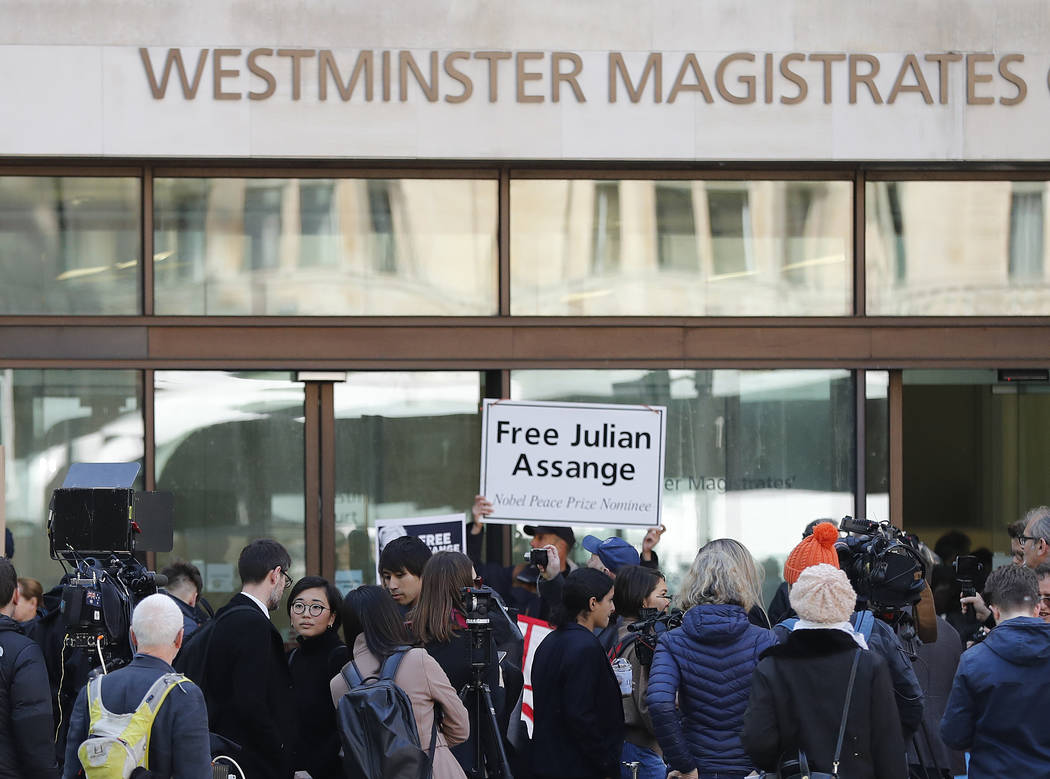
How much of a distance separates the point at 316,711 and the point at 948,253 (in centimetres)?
712

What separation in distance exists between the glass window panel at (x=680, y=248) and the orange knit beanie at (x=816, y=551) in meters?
5.15

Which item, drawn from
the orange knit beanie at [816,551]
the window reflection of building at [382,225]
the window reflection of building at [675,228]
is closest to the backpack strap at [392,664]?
the orange knit beanie at [816,551]

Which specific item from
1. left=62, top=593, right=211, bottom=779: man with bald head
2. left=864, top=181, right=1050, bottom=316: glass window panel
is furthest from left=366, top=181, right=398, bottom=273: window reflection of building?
left=62, top=593, right=211, bottom=779: man with bald head

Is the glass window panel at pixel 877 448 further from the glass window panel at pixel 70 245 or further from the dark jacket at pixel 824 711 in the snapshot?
the dark jacket at pixel 824 711

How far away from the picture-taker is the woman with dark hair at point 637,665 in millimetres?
7168

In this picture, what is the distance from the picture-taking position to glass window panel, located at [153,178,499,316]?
1170 cm

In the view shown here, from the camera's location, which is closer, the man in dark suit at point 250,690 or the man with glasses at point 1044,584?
the man in dark suit at point 250,690

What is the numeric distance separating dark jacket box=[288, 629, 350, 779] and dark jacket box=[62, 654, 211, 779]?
158 cm

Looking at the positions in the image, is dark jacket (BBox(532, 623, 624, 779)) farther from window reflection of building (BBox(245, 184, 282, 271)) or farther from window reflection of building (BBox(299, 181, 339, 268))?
window reflection of building (BBox(245, 184, 282, 271))

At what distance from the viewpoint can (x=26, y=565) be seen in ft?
38.1

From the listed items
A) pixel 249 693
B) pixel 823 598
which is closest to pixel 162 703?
pixel 249 693

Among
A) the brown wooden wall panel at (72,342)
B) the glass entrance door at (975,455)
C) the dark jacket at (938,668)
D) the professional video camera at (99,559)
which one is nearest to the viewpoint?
the professional video camera at (99,559)

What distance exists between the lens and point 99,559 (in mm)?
7684

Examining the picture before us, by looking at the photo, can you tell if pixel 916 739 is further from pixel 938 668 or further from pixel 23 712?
pixel 23 712
